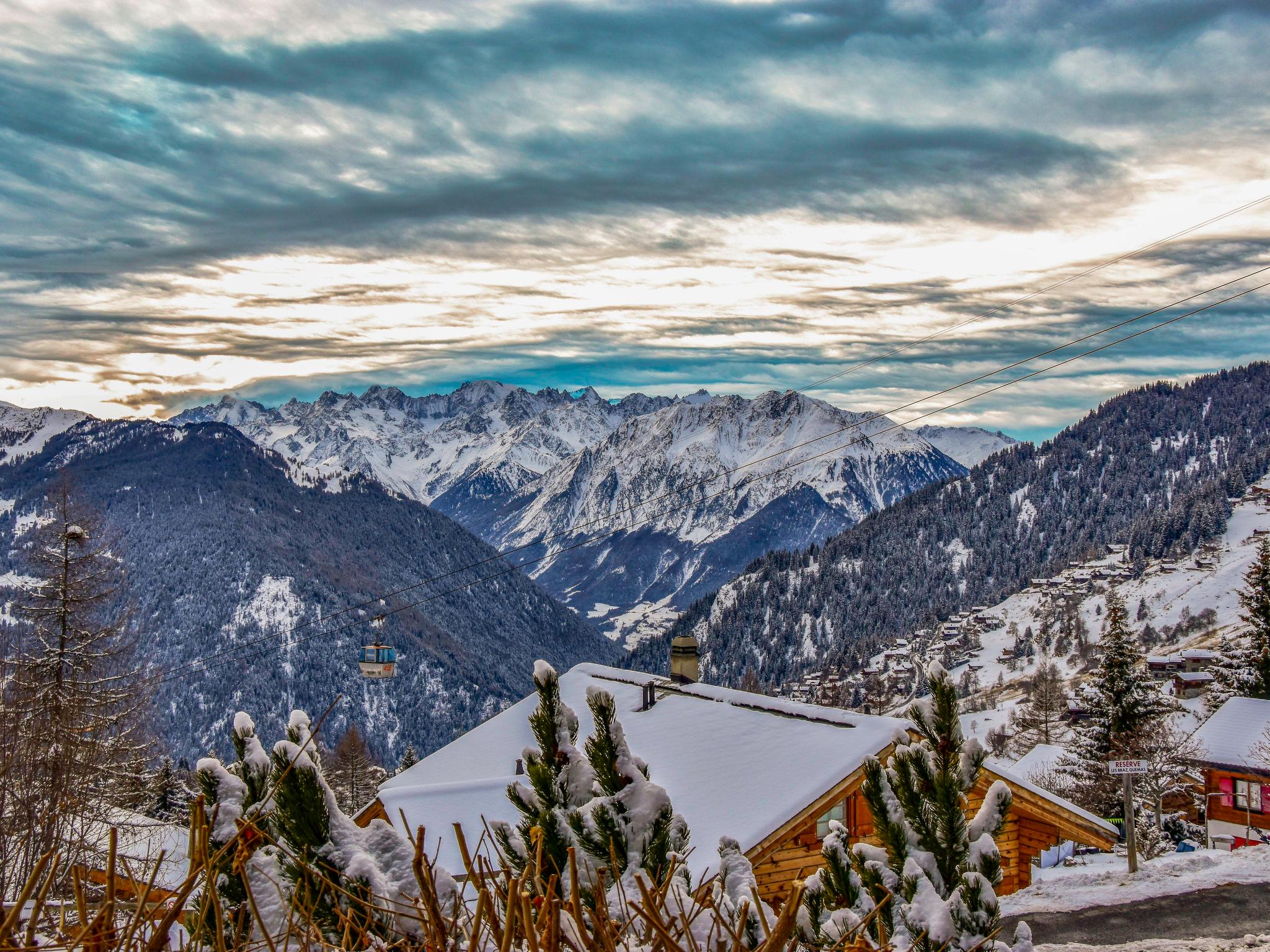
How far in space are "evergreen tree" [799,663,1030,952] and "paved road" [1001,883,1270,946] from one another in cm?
1001

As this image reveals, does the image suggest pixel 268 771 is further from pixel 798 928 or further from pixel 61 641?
pixel 61 641

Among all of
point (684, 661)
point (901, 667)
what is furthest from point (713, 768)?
point (901, 667)

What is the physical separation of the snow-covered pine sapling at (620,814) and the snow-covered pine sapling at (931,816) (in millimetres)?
1094

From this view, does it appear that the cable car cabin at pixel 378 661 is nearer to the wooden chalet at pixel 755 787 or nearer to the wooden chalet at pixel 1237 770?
the wooden chalet at pixel 755 787

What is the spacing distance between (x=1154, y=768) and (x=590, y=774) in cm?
2871

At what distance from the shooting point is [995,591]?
197375 millimetres

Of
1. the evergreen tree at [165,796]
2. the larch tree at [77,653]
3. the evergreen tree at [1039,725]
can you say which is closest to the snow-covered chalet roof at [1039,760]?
the evergreen tree at [1039,725]

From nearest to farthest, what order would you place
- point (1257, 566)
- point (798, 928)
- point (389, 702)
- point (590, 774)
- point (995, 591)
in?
point (798, 928)
point (590, 774)
point (1257, 566)
point (389, 702)
point (995, 591)

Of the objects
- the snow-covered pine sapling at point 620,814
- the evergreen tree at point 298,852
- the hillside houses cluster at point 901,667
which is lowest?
the hillside houses cluster at point 901,667

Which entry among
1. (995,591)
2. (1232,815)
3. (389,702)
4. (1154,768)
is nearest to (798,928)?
(1154,768)

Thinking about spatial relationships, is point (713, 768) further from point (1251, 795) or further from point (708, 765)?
point (1251, 795)

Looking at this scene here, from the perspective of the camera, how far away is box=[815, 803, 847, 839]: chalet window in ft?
38.9

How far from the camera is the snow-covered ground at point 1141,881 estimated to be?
50.1ft

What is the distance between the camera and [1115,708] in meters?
30.2
